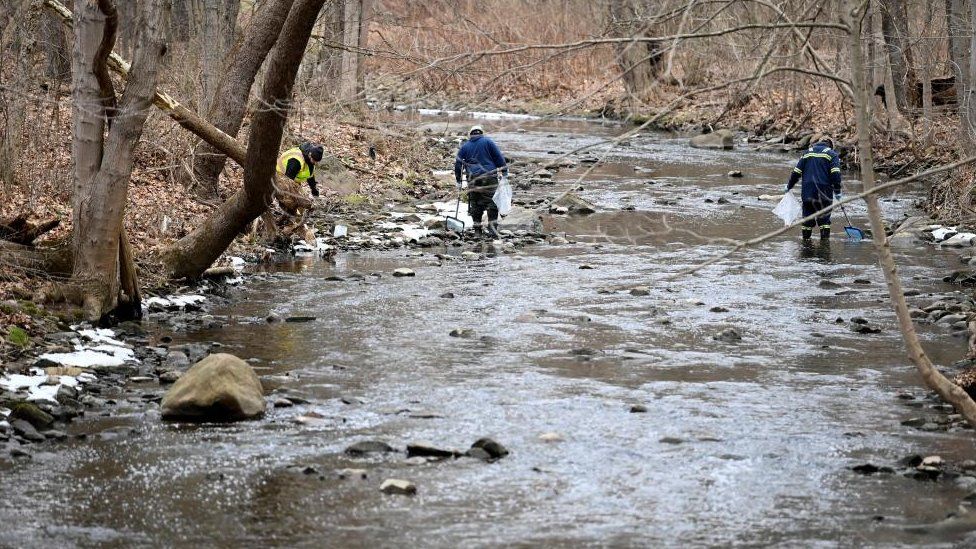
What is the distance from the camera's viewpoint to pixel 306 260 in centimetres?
1569

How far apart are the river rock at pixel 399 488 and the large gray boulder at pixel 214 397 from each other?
1.83 meters

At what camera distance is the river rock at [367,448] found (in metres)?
7.72

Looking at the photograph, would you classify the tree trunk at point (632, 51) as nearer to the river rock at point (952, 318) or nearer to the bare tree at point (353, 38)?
the river rock at point (952, 318)

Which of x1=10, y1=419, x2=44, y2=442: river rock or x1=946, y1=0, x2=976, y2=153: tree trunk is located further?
x1=946, y1=0, x2=976, y2=153: tree trunk

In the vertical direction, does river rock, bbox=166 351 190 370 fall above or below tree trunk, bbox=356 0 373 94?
below

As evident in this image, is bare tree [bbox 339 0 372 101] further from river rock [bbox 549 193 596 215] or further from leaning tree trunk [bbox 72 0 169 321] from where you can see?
leaning tree trunk [bbox 72 0 169 321]

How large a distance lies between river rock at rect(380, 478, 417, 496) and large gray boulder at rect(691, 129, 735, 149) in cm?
2420

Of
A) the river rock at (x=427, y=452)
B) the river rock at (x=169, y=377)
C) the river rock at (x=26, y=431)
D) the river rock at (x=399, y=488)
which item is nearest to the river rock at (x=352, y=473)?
the river rock at (x=399, y=488)

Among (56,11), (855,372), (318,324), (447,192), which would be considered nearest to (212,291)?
(318,324)

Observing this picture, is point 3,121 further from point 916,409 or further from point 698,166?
point 698,166

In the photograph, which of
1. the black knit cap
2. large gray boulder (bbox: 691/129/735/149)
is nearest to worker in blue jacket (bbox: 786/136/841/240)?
the black knit cap

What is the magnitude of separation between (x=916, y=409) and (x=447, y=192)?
13883 millimetres

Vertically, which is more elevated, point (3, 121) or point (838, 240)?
point (3, 121)

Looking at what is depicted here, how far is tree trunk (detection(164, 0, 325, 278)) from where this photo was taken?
11.3 meters
